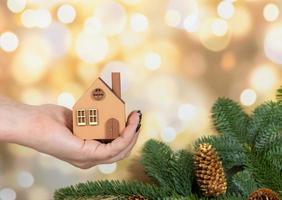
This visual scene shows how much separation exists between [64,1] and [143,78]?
0.75 ft

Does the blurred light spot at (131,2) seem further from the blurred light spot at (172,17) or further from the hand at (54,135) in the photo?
the hand at (54,135)

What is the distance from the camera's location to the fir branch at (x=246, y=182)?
0.88 metres

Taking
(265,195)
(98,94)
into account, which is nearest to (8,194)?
(98,94)

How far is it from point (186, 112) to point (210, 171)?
0.20 m

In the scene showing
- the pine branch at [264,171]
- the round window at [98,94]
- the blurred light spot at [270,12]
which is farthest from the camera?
the blurred light spot at [270,12]

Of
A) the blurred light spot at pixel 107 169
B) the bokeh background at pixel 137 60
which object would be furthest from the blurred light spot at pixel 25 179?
the blurred light spot at pixel 107 169

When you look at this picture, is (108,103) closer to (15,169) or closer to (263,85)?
(15,169)

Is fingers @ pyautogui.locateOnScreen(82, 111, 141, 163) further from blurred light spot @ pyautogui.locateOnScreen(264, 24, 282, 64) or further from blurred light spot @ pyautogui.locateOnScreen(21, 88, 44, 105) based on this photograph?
blurred light spot @ pyautogui.locateOnScreen(264, 24, 282, 64)

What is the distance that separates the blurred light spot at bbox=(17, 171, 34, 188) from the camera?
3.42 feet

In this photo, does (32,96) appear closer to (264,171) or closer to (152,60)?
(152,60)

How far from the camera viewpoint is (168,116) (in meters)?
1.08

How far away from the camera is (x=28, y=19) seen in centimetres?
103

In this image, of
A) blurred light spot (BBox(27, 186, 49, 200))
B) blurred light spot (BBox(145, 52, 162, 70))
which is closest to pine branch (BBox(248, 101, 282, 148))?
blurred light spot (BBox(145, 52, 162, 70))

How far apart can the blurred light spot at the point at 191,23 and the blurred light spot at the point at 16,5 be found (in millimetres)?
338
